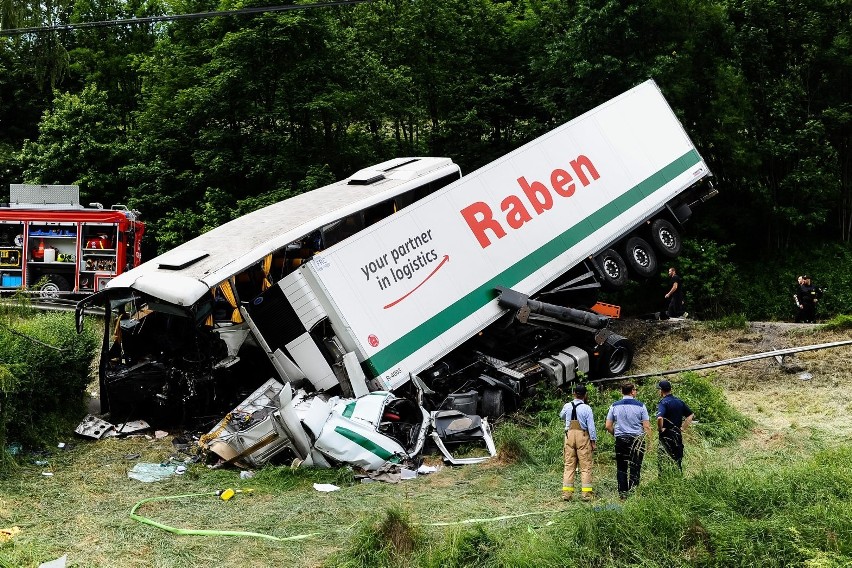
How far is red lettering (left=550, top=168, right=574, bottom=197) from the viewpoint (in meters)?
14.5

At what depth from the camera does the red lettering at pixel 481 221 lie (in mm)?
13500

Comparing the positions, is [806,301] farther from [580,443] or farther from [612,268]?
[580,443]

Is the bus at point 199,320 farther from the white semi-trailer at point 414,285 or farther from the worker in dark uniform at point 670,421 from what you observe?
the worker in dark uniform at point 670,421

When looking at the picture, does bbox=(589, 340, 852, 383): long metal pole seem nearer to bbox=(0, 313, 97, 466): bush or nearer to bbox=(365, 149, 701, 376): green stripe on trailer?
bbox=(365, 149, 701, 376): green stripe on trailer

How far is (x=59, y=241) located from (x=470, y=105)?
1130 cm

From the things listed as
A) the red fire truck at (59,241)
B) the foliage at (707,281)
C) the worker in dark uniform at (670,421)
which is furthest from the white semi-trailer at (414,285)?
the red fire truck at (59,241)

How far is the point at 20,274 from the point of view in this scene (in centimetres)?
2055

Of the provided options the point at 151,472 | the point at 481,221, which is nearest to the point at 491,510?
the point at 151,472

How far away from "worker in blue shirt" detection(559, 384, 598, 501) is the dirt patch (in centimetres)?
299

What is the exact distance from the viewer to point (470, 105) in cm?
2566

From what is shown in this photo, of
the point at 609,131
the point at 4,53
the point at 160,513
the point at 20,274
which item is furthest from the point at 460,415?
the point at 4,53

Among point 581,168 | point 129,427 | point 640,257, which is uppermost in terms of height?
point 581,168

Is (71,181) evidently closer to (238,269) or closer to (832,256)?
(238,269)

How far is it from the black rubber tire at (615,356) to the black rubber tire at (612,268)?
3.54 feet
